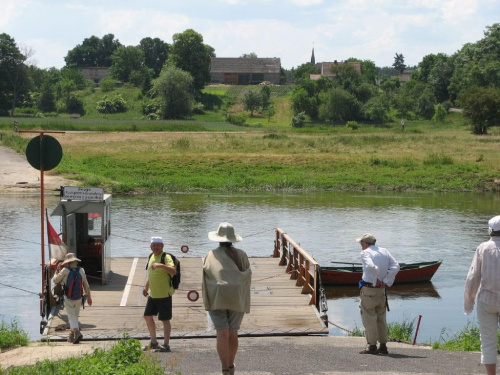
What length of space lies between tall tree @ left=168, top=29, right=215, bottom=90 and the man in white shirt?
380 ft

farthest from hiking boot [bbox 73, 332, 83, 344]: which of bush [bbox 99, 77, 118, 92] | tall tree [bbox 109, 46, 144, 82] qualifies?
tall tree [bbox 109, 46, 144, 82]

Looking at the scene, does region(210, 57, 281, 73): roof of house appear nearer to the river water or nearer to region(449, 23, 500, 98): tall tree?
region(449, 23, 500, 98): tall tree

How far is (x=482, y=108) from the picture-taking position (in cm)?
7919

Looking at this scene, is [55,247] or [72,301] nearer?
[72,301]

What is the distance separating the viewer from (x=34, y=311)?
19.0m

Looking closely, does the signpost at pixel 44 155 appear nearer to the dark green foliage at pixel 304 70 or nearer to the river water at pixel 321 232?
the river water at pixel 321 232

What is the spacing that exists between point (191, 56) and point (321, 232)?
96.3 meters

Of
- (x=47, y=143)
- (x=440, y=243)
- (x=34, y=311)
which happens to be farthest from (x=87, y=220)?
(x=440, y=243)

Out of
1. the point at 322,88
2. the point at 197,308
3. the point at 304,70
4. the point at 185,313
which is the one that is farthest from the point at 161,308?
the point at 304,70

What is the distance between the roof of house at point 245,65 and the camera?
168m

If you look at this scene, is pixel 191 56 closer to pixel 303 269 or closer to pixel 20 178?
pixel 20 178

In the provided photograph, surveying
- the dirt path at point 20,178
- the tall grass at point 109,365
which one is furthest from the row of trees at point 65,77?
the tall grass at point 109,365

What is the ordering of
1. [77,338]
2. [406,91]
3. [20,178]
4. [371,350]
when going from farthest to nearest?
[406,91] → [20,178] → [77,338] → [371,350]

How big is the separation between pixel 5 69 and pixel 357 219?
87.6 metres
